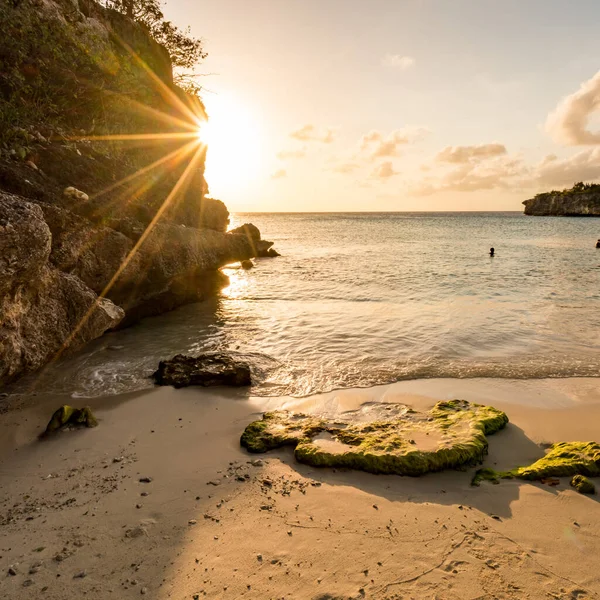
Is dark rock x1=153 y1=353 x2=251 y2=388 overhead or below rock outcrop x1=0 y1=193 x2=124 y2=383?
below

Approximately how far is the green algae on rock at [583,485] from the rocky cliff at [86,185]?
8.20 metres

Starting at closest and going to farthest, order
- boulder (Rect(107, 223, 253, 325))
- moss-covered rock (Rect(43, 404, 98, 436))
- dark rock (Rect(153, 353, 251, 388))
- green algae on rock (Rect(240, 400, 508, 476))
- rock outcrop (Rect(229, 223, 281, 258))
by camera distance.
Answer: green algae on rock (Rect(240, 400, 508, 476)), moss-covered rock (Rect(43, 404, 98, 436)), dark rock (Rect(153, 353, 251, 388)), boulder (Rect(107, 223, 253, 325)), rock outcrop (Rect(229, 223, 281, 258))

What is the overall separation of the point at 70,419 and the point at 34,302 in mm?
2357

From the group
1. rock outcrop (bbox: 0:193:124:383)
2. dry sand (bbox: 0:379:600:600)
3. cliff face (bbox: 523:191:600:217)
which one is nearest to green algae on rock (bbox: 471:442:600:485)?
dry sand (bbox: 0:379:600:600)

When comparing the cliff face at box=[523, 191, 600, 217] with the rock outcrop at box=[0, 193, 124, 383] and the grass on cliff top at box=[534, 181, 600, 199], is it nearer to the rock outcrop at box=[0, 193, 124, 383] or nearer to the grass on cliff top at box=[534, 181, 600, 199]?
the grass on cliff top at box=[534, 181, 600, 199]

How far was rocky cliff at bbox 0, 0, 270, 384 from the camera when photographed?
6.69 m

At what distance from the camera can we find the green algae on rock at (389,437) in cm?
517

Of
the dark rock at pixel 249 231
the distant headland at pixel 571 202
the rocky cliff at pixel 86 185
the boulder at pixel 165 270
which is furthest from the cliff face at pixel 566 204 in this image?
the boulder at pixel 165 270

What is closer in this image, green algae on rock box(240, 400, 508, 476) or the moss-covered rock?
green algae on rock box(240, 400, 508, 476)

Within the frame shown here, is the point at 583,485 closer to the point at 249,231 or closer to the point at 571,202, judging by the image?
the point at 249,231

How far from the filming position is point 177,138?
1844 centimetres

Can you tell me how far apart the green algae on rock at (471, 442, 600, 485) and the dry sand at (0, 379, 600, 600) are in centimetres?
17

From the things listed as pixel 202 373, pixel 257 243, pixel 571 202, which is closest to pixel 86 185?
pixel 202 373

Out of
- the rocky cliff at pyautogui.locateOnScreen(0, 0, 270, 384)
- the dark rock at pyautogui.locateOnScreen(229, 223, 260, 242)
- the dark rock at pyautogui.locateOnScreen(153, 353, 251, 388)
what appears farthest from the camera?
the dark rock at pyautogui.locateOnScreen(229, 223, 260, 242)
